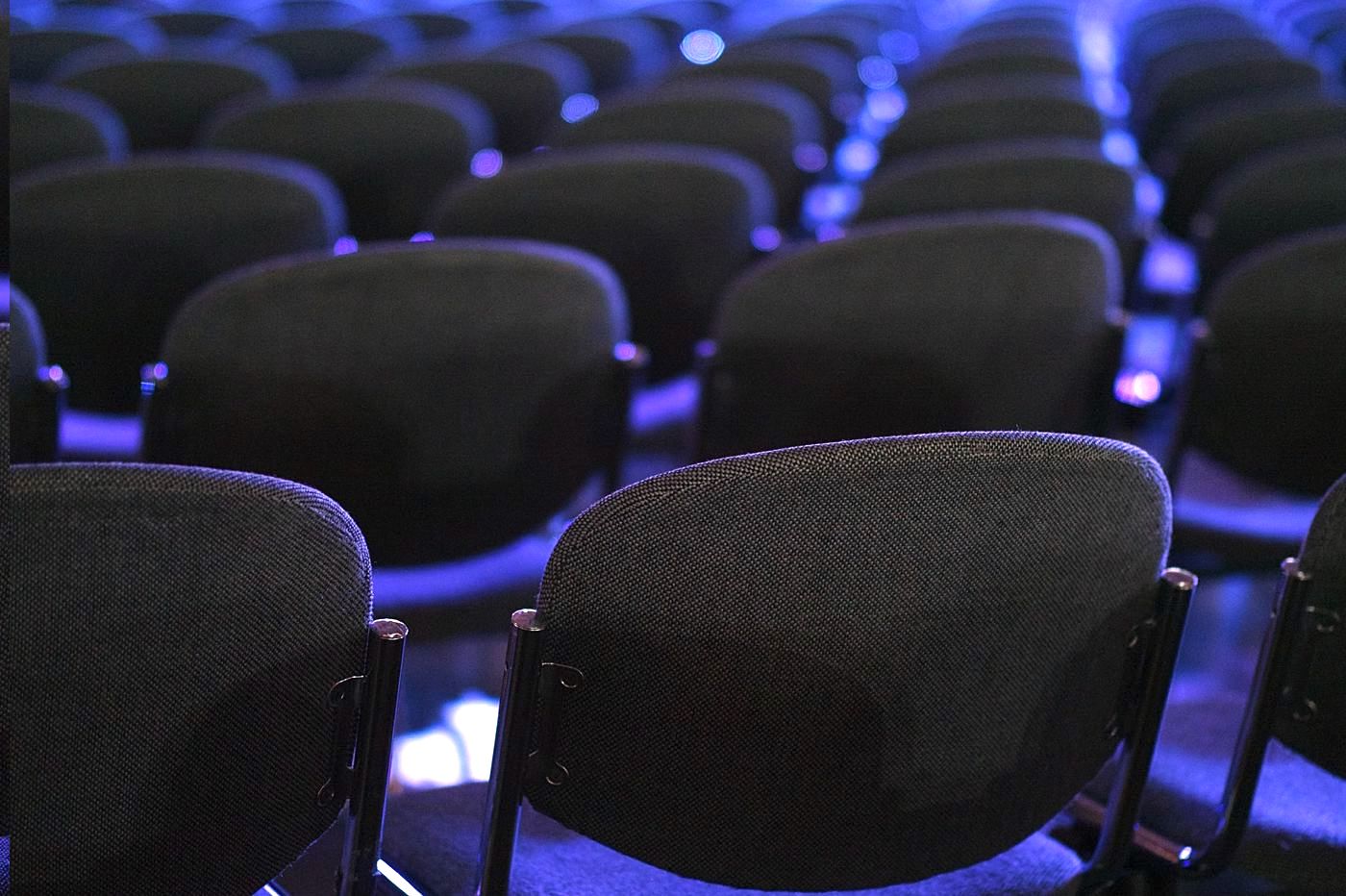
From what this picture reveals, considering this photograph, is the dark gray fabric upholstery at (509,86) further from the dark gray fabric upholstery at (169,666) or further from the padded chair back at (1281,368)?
the dark gray fabric upholstery at (169,666)

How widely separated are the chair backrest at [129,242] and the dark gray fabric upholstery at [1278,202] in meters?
1.82

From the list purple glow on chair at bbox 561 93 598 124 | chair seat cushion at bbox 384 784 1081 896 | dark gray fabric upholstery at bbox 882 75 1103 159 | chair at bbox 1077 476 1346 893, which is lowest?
chair seat cushion at bbox 384 784 1081 896

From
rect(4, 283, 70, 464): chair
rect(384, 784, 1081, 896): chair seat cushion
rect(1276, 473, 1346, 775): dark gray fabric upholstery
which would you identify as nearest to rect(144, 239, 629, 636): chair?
rect(4, 283, 70, 464): chair

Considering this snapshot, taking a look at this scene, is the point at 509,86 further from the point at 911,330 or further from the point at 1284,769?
the point at 1284,769

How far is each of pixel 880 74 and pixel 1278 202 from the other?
412 cm

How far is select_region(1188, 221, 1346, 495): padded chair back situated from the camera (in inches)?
79.8

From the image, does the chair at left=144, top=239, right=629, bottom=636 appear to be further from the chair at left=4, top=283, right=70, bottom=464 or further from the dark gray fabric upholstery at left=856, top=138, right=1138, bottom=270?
the dark gray fabric upholstery at left=856, top=138, right=1138, bottom=270

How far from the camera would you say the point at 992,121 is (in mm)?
3793

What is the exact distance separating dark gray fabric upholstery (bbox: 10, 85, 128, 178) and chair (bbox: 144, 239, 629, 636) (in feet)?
5.60

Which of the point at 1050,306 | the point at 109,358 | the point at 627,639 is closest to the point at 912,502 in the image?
the point at 627,639

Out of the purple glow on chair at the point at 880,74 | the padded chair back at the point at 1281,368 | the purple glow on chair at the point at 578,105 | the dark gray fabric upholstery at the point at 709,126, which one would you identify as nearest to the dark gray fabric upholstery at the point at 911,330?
the padded chair back at the point at 1281,368

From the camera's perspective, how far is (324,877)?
1343mm

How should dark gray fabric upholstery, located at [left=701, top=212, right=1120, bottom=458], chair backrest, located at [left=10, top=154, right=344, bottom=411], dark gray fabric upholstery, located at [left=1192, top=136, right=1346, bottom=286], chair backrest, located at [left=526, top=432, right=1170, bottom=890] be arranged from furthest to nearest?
dark gray fabric upholstery, located at [left=1192, top=136, right=1346, bottom=286]
chair backrest, located at [left=10, top=154, right=344, bottom=411]
dark gray fabric upholstery, located at [left=701, top=212, right=1120, bottom=458]
chair backrest, located at [left=526, top=432, right=1170, bottom=890]

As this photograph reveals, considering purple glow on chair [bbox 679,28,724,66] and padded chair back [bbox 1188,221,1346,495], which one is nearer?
padded chair back [bbox 1188,221,1346,495]
